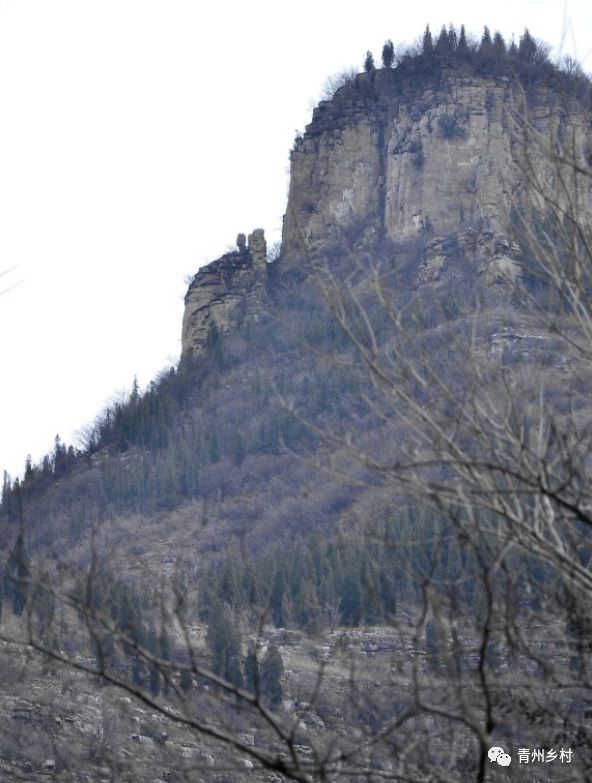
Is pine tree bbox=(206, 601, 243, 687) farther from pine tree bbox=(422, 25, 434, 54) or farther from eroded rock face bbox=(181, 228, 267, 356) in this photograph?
pine tree bbox=(422, 25, 434, 54)

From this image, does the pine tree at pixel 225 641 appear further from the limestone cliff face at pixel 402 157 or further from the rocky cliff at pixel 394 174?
the limestone cliff face at pixel 402 157

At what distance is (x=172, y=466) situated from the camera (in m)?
66.1

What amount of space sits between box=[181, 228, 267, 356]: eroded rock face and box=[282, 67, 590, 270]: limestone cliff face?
2.03 meters

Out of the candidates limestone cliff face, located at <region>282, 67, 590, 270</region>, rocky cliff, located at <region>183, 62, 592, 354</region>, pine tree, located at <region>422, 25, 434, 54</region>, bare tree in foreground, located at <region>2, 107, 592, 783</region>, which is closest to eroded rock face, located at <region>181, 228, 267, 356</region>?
rocky cliff, located at <region>183, 62, 592, 354</region>

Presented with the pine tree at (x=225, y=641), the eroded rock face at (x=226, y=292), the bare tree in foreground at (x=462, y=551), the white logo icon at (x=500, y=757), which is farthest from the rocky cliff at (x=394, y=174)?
the bare tree in foreground at (x=462, y=551)

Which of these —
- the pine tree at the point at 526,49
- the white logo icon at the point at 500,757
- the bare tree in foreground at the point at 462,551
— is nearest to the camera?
the bare tree in foreground at the point at 462,551

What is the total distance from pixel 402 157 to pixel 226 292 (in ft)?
46.4

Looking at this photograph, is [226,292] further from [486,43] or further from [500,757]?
[500,757]

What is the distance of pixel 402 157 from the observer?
8338 centimetres

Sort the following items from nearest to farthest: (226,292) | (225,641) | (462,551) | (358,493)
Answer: (462,551) < (225,641) < (358,493) < (226,292)

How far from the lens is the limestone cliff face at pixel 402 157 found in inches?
3127

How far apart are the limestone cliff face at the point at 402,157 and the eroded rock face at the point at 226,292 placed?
6.66ft

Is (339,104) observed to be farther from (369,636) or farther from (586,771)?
(586,771)

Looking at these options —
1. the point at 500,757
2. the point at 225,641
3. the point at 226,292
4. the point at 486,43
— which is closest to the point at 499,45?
the point at 486,43
